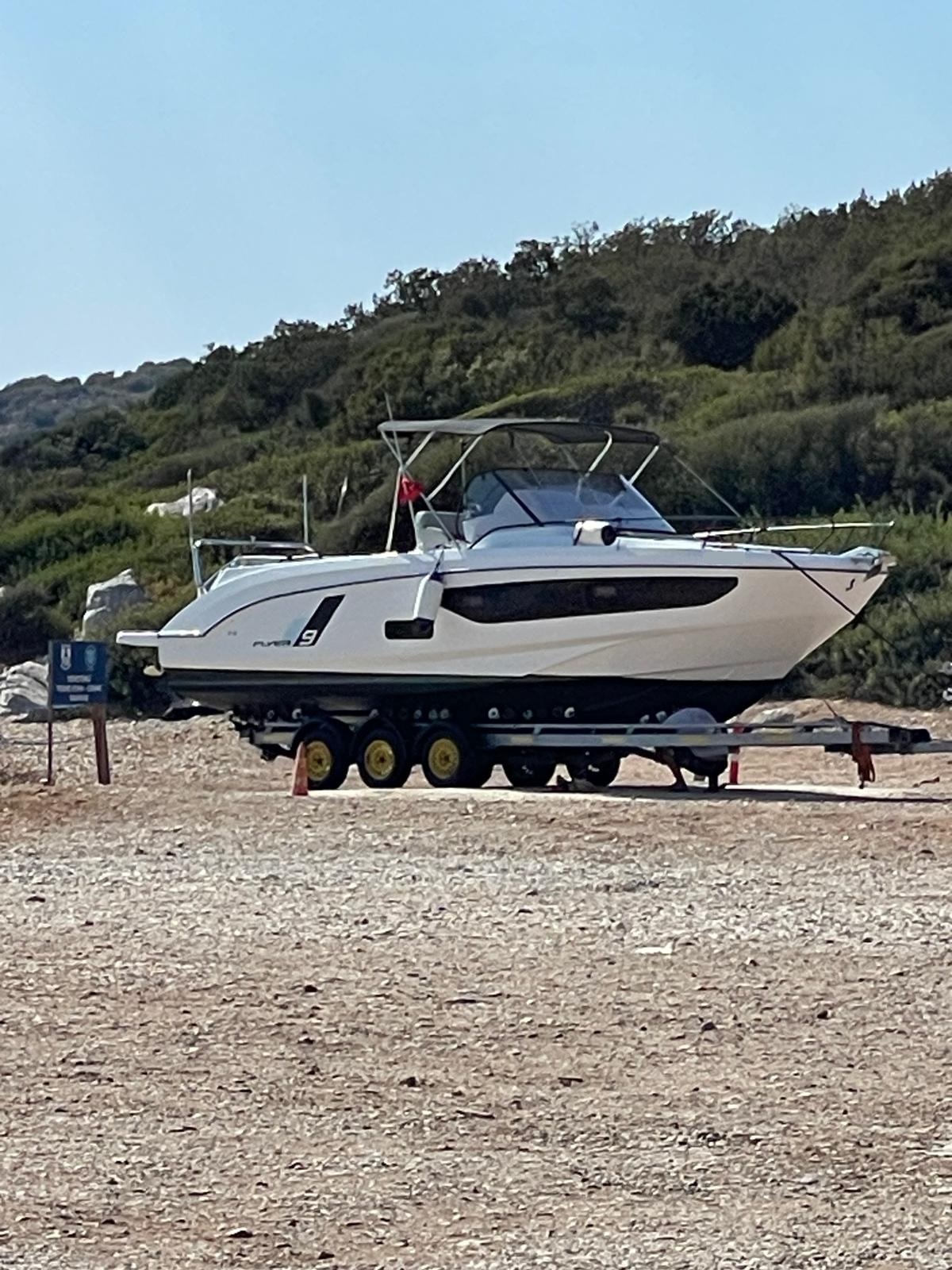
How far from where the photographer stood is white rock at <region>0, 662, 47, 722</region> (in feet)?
89.2

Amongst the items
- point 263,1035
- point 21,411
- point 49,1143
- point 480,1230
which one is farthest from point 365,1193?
point 21,411

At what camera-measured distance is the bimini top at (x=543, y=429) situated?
56.9 feet

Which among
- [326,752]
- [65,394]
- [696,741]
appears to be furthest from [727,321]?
[65,394]

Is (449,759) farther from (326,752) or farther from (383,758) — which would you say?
(326,752)

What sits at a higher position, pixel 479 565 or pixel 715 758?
pixel 479 565

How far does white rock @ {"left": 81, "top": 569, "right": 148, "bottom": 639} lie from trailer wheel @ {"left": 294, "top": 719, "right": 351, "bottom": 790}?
13.2 meters

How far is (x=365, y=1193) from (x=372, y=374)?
44.0 m

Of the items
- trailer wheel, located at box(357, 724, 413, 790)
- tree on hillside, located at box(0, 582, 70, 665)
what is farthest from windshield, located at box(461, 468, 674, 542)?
tree on hillside, located at box(0, 582, 70, 665)

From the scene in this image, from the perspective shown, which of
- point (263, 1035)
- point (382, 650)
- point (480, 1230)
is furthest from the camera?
point (382, 650)

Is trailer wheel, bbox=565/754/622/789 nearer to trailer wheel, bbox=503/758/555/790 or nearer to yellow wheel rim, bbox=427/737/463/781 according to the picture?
trailer wheel, bbox=503/758/555/790

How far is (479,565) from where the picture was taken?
54.8 ft

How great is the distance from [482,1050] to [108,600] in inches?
997

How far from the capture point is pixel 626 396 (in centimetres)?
3838

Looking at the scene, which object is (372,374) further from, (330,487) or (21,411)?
(21,411)
